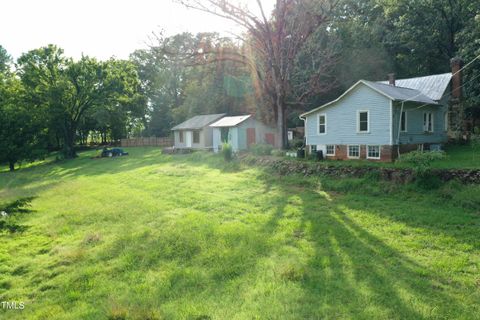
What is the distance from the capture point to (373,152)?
16.4 metres

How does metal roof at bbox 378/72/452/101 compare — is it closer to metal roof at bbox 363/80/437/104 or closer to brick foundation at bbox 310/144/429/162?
metal roof at bbox 363/80/437/104

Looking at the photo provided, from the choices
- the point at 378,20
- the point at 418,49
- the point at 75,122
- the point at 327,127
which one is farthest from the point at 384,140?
the point at 75,122

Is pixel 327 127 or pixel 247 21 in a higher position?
pixel 247 21

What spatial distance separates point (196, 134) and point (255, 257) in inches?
1074

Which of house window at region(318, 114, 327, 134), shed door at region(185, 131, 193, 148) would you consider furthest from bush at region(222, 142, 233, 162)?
shed door at region(185, 131, 193, 148)

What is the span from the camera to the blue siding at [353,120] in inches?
622

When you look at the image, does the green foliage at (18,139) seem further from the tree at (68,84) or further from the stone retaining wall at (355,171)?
the stone retaining wall at (355,171)

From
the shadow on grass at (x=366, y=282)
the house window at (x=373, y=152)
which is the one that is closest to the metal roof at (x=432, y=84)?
the house window at (x=373, y=152)

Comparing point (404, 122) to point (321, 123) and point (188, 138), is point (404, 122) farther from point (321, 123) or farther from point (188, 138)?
point (188, 138)

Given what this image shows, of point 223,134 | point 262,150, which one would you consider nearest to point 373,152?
point 262,150

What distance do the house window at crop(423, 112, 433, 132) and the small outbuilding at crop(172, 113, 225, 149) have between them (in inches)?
736

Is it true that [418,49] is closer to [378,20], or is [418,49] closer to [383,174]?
[378,20]

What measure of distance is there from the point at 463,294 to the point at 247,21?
61.0ft

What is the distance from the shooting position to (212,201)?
35.6 feet
